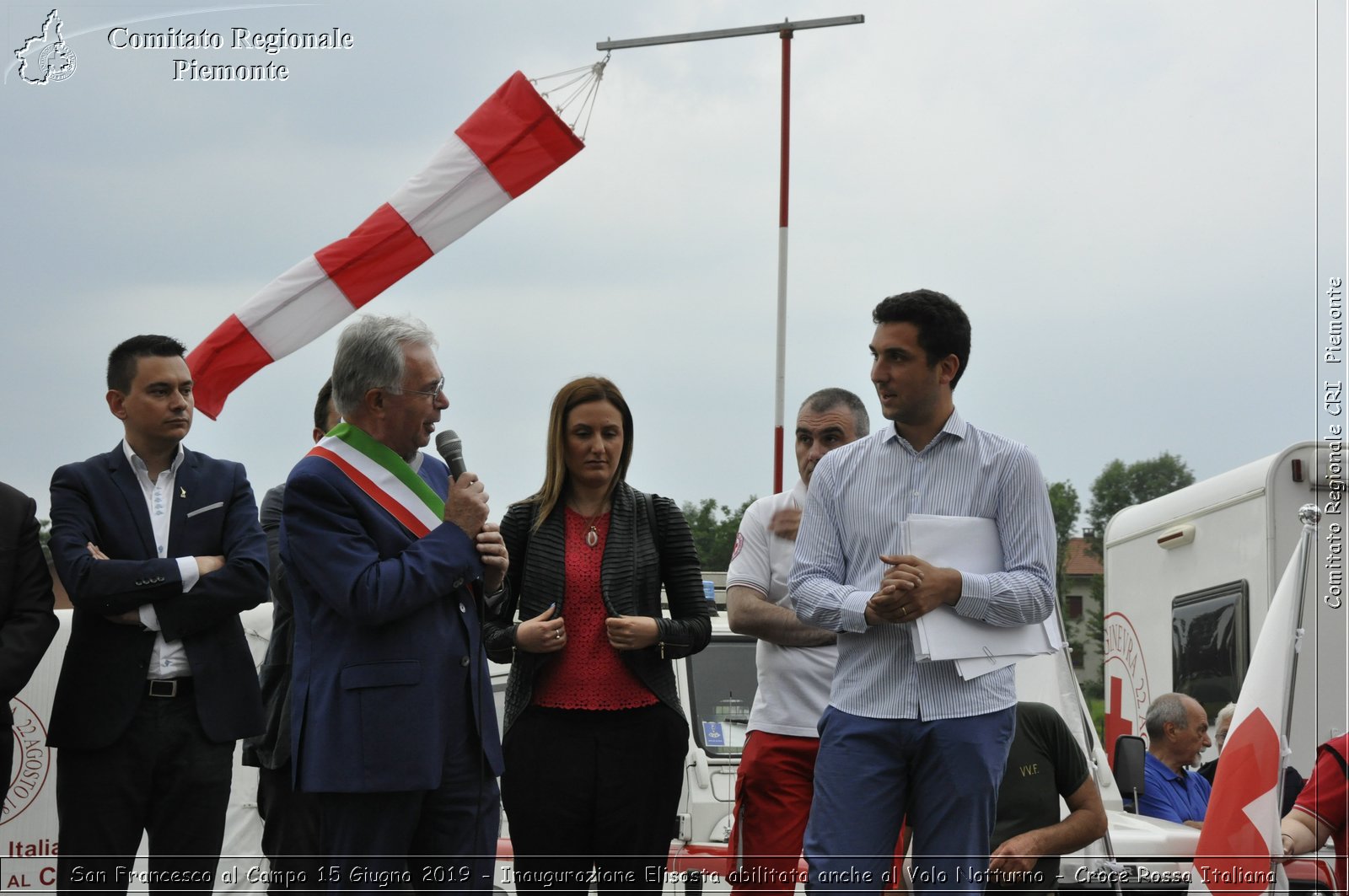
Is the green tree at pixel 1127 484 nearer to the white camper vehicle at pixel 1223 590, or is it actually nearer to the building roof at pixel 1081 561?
the building roof at pixel 1081 561

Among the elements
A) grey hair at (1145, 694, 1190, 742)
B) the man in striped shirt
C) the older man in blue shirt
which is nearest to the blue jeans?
the man in striped shirt

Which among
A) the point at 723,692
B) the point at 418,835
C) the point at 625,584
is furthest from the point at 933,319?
the point at 723,692

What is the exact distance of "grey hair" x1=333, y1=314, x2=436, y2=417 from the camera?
4.27 m

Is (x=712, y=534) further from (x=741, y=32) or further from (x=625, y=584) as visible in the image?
(x=625, y=584)

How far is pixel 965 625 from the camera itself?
427 centimetres

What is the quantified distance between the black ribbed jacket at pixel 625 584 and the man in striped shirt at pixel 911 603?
65 cm

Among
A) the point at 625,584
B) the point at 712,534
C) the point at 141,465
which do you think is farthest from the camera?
the point at 712,534

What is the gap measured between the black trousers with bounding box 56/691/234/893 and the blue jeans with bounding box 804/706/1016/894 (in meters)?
2.01

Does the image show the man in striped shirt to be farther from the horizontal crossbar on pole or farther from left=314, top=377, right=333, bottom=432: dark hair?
the horizontal crossbar on pole

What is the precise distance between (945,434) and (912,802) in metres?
1.09

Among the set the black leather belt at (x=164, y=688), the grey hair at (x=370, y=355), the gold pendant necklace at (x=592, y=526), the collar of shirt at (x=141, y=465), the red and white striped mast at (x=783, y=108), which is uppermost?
the red and white striped mast at (x=783, y=108)

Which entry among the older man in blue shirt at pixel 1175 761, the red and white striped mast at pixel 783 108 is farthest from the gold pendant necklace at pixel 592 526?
the red and white striped mast at pixel 783 108

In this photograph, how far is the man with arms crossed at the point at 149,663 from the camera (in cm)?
475

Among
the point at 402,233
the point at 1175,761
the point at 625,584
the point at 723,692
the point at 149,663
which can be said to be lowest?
the point at 1175,761
